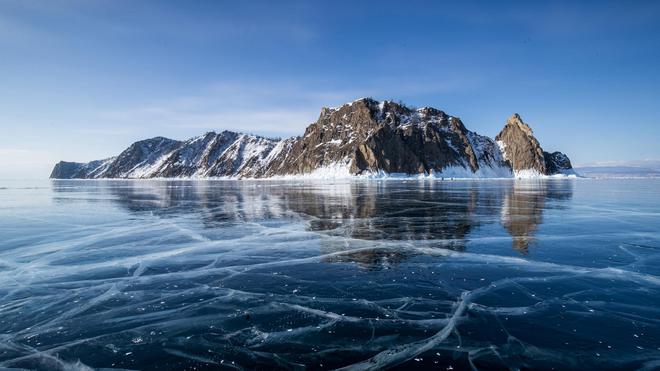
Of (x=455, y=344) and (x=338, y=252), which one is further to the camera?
(x=338, y=252)

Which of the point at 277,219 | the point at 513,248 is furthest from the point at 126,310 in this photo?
the point at 277,219

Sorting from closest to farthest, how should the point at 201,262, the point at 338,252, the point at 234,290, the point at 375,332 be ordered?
1. the point at 375,332
2. the point at 234,290
3. the point at 201,262
4. the point at 338,252

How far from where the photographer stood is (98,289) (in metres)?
11.1

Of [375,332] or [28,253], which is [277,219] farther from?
[375,332]

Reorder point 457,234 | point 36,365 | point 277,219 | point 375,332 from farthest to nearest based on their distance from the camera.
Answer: point 277,219, point 457,234, point 375,332, point 36,365

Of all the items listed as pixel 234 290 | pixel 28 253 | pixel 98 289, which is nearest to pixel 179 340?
pixel 234 290

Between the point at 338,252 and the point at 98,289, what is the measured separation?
332 inches

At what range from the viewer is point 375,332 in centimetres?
785

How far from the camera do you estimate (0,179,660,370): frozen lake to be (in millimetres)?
7031

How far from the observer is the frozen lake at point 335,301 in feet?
23.1

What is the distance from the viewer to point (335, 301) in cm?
970

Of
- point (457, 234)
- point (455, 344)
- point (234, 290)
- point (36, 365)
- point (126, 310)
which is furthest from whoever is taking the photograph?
point (457, 234)

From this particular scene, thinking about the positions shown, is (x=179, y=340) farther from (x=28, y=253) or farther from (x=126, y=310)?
(x=28, y=253)

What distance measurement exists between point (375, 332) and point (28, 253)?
16.2m
